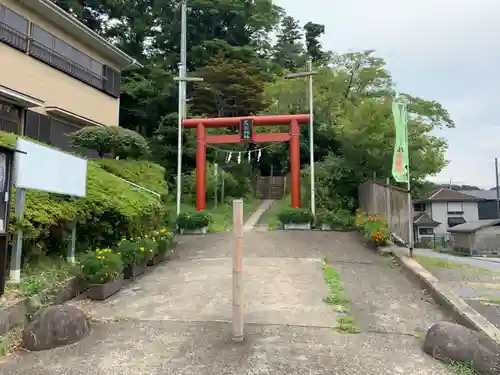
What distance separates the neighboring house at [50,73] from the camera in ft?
40.7

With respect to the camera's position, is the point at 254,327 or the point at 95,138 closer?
the point at 254,327

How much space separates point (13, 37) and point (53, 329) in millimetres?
11172

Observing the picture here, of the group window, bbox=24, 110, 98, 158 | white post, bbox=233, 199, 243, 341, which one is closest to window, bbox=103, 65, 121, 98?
window, bbox=24, 110, 98, 158

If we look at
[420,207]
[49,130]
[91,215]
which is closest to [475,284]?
[91,215]

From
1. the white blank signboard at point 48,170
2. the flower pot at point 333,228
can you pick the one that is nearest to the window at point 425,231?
the flower pot at point 333,228

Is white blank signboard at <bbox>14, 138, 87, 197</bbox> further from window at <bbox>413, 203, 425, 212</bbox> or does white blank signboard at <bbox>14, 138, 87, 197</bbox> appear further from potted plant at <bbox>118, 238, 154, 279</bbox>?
window at <bbox>413, 203, 425, 212</bbox>

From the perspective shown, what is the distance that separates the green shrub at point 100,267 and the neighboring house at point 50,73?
7714mm

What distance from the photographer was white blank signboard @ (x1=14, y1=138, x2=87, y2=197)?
5.30 metres

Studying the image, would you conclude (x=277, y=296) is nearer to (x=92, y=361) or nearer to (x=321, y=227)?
(x=92, y=361)

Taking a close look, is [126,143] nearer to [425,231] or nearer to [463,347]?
[463,347]

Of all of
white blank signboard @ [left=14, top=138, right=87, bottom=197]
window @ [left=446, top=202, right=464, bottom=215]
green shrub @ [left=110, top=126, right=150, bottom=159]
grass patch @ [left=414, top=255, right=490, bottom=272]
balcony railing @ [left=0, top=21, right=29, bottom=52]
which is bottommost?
grass patch @ [left=414, top=255, right=490, bottom=272]

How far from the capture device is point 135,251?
7.55 metres

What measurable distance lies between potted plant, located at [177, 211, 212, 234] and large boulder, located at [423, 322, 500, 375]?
35.8 ft

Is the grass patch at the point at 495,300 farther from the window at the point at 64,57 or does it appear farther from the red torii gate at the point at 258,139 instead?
the window at the point at 64,57
